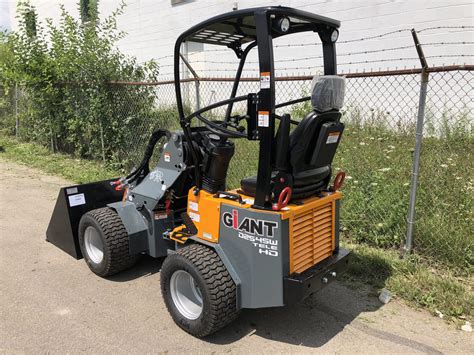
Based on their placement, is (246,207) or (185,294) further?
(185,294)

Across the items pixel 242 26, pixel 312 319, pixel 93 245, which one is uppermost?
pixel 242 26

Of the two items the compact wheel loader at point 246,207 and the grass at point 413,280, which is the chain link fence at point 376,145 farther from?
the compact wheel loader at point 246,207

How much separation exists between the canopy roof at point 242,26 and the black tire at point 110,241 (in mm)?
1736

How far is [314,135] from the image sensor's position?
274 centimetres

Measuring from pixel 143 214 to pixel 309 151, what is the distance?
1.79m

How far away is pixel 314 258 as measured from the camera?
10.1 ft

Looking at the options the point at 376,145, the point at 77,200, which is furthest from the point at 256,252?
the point at 376,145

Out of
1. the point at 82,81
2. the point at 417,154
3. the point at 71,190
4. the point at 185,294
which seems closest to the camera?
the point at 185,294

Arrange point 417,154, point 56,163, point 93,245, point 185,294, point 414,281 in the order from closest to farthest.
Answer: point 185,294 < point 414,281 < point 417,154 < point 93,245 < point 56,163

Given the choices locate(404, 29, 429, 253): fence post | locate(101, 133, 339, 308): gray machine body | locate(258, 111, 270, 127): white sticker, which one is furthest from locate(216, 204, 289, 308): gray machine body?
locate(404, 29, 429, 253): fence post

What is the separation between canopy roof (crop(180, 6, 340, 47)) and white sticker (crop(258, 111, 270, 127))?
0.53 meters

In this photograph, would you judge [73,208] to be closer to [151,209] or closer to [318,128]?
[151,209]

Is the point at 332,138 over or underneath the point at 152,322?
over

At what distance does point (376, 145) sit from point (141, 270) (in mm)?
3841
